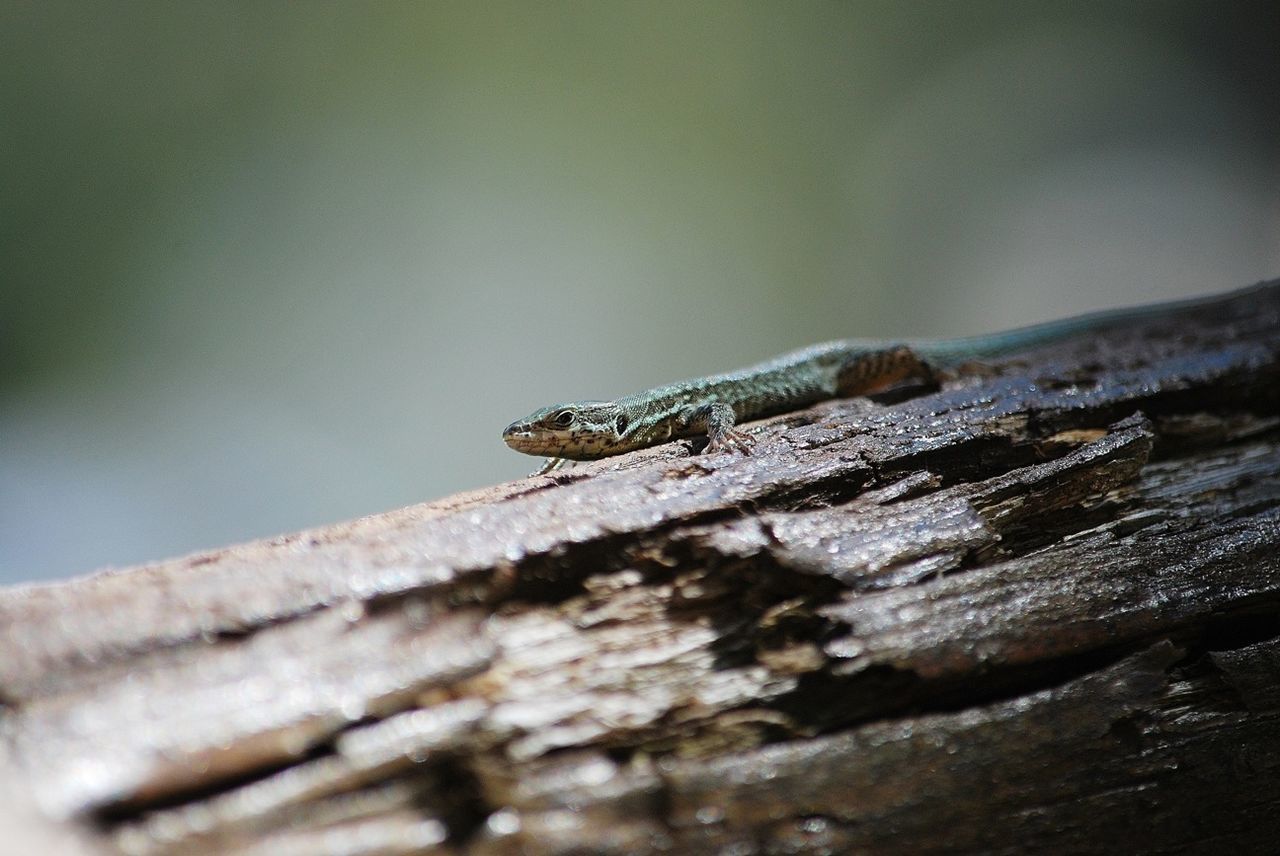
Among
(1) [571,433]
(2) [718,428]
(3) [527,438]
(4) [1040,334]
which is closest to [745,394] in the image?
(2) [718,428]

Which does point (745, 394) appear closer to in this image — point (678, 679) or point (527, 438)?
point (527, 438)

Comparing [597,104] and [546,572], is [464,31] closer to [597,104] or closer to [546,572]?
[597,104]

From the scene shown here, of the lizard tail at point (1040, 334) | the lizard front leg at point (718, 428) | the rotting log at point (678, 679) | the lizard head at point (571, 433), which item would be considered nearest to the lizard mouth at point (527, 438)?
the lizard head at point (571, 433)

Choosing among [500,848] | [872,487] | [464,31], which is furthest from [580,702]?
[464,31]

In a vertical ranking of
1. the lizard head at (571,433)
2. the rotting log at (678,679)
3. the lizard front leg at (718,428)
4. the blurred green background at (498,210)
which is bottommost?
the rotting log at (678,679)

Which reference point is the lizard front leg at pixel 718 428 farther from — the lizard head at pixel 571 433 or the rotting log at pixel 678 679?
the rotting log at pixel 678 679
